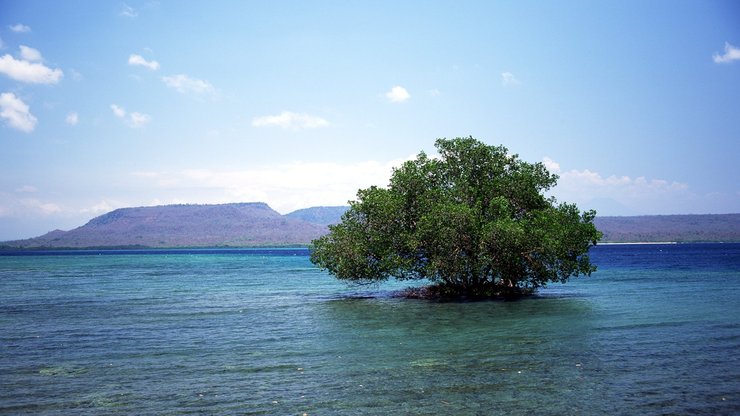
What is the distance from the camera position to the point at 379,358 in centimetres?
2752

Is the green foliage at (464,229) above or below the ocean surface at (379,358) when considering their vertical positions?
above

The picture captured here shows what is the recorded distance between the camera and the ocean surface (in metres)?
20.0

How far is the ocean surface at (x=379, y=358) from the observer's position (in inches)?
786

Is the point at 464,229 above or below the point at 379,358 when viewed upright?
above

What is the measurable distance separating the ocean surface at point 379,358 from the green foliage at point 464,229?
330 centimetres

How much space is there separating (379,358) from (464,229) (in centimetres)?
2314

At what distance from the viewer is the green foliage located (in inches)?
1929

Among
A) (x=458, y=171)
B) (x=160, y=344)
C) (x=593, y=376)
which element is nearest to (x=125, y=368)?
(x=160, y=344)

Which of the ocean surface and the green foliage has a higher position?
the green foliage

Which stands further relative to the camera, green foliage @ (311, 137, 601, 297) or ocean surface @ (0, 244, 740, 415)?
green foliage @ (311, 137, 601, 297)

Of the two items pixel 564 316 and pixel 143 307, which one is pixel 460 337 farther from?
pixel 143 307

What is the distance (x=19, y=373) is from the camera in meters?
25.3

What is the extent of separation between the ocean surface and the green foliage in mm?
3300

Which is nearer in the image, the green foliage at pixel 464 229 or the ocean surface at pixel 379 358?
the ocean surface at pixel 379 358
